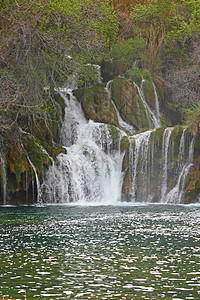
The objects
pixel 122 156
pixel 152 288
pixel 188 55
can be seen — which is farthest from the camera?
pixel 188 55

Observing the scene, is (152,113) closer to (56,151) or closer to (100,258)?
(56,151)

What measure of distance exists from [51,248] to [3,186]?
1429 centimetres

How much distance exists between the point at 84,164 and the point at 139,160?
10.7 ft

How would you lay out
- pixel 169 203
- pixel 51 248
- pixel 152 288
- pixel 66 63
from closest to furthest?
pixel 152 288 → pixel 51 248 → pixel 66 63 → pixel 169 203

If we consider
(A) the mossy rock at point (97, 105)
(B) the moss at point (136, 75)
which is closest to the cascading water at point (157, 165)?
(A) the mossy rock at point (97, 105)

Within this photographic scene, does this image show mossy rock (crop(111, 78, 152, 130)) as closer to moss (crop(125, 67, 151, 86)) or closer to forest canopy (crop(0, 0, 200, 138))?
moss (crop(125, 67, 151, 86))

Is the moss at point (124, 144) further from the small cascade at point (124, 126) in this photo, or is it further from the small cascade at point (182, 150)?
the small cascade at point (124, 126)

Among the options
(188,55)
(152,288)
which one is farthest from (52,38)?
(188,55)

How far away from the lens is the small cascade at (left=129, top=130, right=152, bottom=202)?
30.5 m

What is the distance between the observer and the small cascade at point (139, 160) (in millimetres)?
30484

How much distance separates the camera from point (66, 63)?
24.0m

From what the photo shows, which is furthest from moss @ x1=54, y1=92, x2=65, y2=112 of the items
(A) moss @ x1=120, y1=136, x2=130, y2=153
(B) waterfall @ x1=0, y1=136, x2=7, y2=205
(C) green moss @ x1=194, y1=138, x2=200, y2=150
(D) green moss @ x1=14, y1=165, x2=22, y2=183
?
(C) green moss @ x1=194, y1=138, x2=200, y2=150

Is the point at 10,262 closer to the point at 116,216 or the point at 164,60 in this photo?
the point at 116,216

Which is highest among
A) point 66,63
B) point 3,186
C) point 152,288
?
point 66,63
